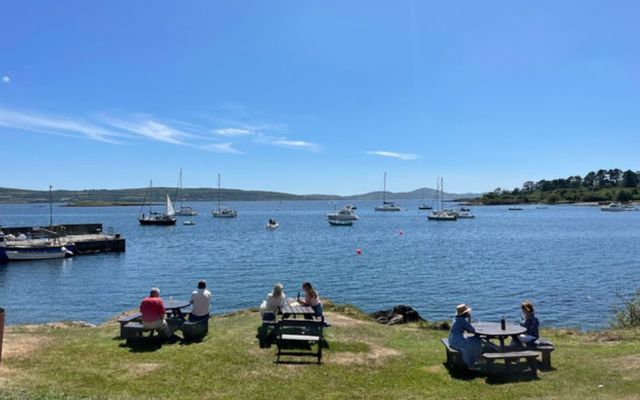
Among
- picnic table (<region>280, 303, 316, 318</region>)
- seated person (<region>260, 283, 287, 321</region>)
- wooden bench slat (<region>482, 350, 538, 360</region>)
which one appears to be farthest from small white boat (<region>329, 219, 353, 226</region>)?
wooden bench slat (<region>482, 350, 538, 360</region>)

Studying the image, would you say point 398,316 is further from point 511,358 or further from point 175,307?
point 511,358

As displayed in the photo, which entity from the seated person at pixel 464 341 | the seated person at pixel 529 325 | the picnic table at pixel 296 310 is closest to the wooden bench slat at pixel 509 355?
the seated person at pixel 464 341

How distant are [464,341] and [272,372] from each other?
13.1 ft

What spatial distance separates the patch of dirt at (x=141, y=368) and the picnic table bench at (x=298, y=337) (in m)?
2.57

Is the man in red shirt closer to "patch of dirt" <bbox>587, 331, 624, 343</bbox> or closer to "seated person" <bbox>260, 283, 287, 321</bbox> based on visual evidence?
"seated person" <bbox>260, 283, 287, 321</bbox>

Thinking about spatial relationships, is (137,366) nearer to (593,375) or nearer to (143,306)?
(143,306)

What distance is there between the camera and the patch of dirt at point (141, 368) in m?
10.3

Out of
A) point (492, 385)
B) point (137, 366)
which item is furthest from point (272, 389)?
point (492, 385)

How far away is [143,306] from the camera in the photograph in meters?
12.7

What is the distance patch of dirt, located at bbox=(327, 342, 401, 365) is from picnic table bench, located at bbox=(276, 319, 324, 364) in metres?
0.44

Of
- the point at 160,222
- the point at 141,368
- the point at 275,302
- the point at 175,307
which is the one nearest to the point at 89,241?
the point at 160,222

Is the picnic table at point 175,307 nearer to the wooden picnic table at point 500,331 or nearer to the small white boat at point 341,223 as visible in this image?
the wooden picnic table at point 500,331

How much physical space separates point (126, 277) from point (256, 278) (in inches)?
436

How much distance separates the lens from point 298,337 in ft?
38.9
